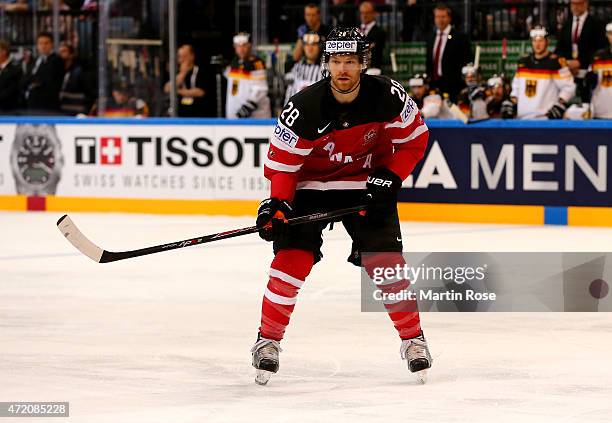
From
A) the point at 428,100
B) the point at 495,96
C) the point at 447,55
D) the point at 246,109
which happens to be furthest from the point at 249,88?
the point at 495,96

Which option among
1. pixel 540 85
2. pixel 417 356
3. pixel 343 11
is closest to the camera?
pixel 417 356

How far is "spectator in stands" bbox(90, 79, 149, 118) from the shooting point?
12.1 meters

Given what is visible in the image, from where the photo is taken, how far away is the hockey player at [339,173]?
4988 millimetres

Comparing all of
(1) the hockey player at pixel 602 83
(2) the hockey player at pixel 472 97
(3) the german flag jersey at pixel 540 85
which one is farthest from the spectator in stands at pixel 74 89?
(1) the hockey player at pixel 602 83

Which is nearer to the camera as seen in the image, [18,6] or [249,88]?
[249,88]

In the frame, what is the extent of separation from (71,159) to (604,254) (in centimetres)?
516

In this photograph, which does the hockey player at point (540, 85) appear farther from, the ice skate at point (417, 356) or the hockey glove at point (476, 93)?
the ice skate at point (417, 356)

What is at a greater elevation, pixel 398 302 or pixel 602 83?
pixel 602 83

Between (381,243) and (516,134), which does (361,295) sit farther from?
(516,134)

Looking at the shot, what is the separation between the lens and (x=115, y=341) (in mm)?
6012

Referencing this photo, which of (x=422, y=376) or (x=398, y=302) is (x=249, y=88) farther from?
(x=422, y=376)

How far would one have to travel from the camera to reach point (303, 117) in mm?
4984

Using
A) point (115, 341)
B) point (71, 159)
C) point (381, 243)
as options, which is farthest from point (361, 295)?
point (71, 159)

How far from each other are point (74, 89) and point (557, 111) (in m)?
4.53
